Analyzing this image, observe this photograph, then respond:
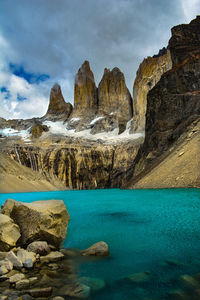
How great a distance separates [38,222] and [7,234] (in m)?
0.87

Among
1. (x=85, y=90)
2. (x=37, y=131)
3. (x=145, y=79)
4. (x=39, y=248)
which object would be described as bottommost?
(x=39, y=248)

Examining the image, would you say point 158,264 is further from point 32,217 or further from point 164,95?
point 164,95

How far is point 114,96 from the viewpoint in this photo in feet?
351

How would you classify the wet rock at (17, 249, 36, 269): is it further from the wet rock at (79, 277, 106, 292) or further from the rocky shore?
the wet rock at (79, 277, 106, 292)

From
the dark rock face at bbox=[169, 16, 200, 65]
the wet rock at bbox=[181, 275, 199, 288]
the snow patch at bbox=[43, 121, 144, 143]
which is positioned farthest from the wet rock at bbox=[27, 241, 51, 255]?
the snow patch at bbox=[43, 121, 144, 143]

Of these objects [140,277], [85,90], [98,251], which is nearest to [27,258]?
[98,251]

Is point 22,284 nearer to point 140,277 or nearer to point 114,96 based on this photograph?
point 140,277

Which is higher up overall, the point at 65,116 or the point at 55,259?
the point at 65,116

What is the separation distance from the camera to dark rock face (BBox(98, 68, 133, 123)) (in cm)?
10369

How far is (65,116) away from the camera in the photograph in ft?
391

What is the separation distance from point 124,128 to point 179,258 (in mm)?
89867

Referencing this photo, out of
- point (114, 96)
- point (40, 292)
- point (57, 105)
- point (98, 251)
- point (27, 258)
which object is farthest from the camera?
point (57, 105)

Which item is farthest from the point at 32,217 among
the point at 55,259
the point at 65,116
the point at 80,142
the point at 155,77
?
the point at 65,116

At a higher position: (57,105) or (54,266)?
(57,105)
